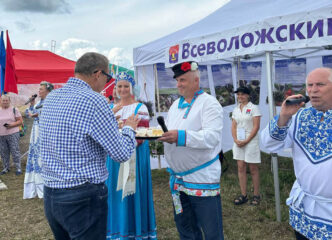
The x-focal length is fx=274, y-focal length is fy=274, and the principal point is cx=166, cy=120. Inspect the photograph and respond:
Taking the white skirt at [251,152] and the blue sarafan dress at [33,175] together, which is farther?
the blue sarafan dress at [33,175]

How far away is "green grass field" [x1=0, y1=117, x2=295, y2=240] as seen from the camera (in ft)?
11.8

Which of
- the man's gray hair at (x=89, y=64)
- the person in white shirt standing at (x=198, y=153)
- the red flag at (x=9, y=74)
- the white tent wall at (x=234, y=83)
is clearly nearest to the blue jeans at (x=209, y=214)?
the person in white shirt standing at (x=198, y=153)

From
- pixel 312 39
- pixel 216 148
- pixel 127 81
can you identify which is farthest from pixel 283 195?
pixel 127 81

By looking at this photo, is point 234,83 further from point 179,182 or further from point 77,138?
point 77,138

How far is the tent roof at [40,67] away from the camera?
26.4 ft

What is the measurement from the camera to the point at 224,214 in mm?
4199

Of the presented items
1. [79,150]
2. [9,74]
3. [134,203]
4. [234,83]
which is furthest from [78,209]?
[234,83]

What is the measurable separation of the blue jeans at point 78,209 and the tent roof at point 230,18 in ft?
10.5

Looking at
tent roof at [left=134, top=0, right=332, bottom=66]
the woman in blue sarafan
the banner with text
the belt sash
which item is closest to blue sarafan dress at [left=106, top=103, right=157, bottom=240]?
the woman in blue sarafan

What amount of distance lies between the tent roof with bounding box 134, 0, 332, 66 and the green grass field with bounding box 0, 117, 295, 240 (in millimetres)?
2760

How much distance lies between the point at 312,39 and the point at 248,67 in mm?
4002

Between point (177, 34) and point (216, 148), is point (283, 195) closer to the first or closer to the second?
point (216, 148)

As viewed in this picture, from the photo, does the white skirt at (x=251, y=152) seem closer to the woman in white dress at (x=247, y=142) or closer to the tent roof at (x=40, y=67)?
the woman in white dress at (x=247, y=142)

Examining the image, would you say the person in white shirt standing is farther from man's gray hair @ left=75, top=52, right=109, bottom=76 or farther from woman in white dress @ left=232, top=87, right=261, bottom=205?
woman in white dress @ left=232, top=87, right=261, bottom=205
